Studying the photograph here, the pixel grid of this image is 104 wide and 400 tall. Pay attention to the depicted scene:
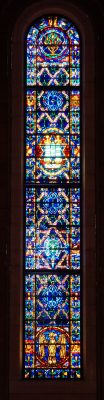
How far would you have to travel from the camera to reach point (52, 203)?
9.20m

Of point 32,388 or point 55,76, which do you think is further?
point 55,76

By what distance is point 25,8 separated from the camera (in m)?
9.34

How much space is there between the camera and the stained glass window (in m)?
8.96

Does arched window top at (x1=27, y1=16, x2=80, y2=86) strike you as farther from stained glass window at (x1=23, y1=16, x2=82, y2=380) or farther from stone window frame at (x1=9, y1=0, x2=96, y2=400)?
stone window frame at (x1=9, y1=0, x2=96, y2=400)
